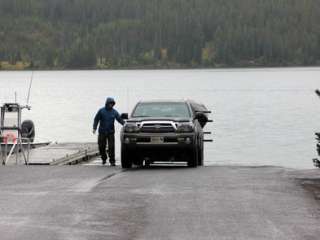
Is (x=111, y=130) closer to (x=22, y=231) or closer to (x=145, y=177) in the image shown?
(x=145, y=177)

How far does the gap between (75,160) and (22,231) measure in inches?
713

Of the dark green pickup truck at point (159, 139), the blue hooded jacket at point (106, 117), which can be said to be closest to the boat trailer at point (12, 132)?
the blue hooded jacket at point (106, 117)

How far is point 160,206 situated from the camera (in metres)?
13.6

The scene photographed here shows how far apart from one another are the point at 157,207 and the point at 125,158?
350 inches

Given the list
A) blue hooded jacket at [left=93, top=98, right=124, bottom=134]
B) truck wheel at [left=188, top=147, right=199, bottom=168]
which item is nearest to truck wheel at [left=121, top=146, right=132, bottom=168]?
truck wheel at [left=188, top=147, right=199, bottom=168]

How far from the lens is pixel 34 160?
2770cm

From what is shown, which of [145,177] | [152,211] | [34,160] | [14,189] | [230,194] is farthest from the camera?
[34,160]

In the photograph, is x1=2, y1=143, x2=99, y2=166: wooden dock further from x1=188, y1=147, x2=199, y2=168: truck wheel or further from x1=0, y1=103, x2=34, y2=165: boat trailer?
x1=188, y1=147, x2=199, y2=168: truck wheel

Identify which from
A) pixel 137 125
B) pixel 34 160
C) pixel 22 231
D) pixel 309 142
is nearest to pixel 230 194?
pixel 22 231

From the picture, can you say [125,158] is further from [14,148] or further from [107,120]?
[14,148]

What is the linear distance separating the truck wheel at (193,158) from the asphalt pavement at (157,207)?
2.99 meters

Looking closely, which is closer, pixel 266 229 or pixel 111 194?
pixel 266 229

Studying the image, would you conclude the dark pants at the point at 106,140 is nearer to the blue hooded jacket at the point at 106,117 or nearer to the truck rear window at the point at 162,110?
the blue hooded jacket at the point at 106,117

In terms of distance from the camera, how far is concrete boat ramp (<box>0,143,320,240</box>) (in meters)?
11.4
